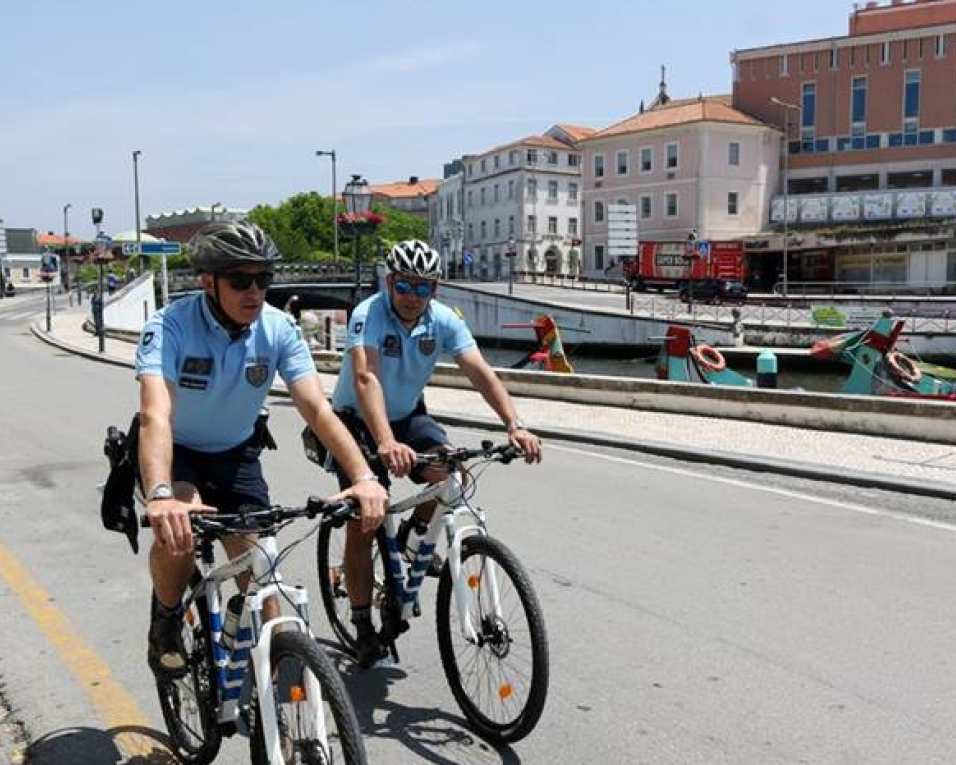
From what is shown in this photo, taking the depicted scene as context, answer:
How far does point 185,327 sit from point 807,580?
433cm

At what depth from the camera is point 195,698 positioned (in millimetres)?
3578

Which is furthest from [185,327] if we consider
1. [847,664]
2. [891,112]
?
[891,112]

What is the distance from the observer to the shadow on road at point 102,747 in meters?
3.83

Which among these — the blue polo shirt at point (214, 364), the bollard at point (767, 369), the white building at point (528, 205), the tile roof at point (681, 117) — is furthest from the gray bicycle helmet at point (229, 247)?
the white building at point (528, 205)

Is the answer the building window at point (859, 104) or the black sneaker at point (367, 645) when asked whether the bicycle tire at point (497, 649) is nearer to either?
the black sneaker at point (367, 645)

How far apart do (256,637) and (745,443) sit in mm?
8859

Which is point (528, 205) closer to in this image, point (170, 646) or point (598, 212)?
point (598, 212)

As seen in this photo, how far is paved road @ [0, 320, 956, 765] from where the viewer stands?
396cm

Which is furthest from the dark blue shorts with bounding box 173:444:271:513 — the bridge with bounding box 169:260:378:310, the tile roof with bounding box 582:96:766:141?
the tile roof with bounding box 582:96:766:141

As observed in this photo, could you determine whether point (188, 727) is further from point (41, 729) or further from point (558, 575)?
point (558, 575)

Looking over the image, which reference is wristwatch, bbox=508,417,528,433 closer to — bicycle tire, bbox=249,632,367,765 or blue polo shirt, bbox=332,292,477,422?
blue polo shirt, bbox=332,292,477,422

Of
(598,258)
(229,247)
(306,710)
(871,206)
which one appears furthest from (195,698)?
(598,258)

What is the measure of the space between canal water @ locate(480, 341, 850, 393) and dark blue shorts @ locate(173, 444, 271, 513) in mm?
21422

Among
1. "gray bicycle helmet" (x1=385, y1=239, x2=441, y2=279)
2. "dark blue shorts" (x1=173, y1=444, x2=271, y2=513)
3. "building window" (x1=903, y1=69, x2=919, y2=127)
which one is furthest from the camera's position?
"building window" (x1=903, y1=69, x2=919, y2=127)
